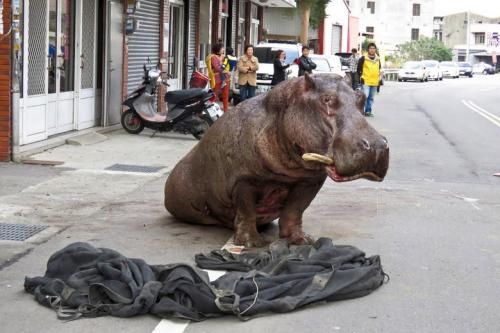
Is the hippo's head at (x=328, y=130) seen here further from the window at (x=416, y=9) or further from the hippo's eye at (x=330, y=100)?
the window at (x=416, y=9)

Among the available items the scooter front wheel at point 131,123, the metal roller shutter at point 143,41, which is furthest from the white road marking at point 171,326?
the metal roller shutter at point 143,41

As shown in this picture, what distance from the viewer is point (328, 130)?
6594 mm

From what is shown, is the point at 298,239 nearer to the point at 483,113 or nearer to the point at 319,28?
the point at 483,113

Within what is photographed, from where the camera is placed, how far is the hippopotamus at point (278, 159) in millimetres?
6416

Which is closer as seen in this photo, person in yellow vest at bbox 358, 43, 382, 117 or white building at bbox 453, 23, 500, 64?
person in yellow vest at bbox 358, 43, 382, 117

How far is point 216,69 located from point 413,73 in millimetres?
39145

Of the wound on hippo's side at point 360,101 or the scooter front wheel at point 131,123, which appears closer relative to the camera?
the wound on hippo's side at point 360,101

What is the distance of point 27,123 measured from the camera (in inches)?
508

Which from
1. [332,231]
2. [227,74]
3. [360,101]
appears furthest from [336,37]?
[360,101]

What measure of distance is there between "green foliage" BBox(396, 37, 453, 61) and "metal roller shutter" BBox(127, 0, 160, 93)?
65.7m

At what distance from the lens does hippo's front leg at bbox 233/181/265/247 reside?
24.3 ft

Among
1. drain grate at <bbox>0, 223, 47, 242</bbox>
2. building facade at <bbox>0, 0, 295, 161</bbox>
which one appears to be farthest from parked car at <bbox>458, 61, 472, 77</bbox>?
drain grate at <bbox>0, 223, 47, 242</bbox>

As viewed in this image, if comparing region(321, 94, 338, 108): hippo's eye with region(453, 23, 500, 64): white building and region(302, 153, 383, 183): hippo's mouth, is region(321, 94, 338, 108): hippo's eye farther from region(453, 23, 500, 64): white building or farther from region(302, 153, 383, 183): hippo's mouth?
region(453, 23, 500, 64): white building

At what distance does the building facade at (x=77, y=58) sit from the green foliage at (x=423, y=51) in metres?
65.5
